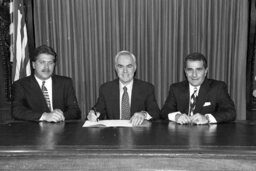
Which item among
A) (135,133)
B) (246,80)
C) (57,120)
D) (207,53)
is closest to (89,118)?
(57,120)

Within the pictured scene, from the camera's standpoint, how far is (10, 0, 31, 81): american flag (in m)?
4.11

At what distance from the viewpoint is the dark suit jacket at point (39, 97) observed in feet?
10.4

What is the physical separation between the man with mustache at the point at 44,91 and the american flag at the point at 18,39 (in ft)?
3.01

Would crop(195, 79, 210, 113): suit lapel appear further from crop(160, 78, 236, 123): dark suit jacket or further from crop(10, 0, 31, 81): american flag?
crop(10, 0, 31, 81): american flag

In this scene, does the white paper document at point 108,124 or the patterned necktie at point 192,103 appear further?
the patterned necktie at point 192,103

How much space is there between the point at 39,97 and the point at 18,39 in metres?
1.28

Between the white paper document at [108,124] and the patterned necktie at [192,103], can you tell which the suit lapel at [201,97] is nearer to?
the patterned necktie at [192,103]

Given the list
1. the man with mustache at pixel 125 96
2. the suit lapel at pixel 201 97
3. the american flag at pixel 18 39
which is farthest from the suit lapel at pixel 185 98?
the american flag at pixel 18 39

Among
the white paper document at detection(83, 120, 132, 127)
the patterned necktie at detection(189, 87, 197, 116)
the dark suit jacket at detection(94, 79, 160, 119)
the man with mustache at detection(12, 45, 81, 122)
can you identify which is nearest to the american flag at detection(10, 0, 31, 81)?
the man with mustache at detection(12, 45, 81, 122)

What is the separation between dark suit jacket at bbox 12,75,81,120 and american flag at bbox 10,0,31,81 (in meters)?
0.92

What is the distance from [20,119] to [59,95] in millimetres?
592

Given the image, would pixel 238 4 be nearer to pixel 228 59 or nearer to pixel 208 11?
pixel 208 11

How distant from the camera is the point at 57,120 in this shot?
8.71 ft

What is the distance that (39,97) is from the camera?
10.7ft
